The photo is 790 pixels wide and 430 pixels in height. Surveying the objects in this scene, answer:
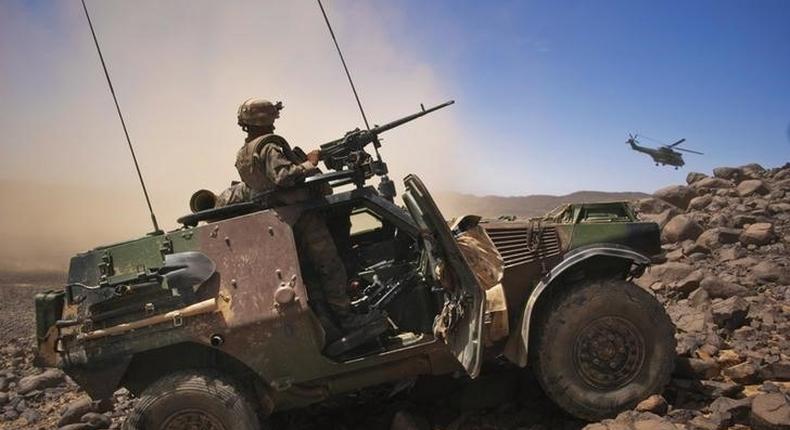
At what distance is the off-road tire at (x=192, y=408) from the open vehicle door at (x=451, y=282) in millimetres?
1430

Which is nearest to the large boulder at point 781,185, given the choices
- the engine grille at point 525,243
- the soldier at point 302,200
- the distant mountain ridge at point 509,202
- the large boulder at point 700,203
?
the large boulder at point 700,203

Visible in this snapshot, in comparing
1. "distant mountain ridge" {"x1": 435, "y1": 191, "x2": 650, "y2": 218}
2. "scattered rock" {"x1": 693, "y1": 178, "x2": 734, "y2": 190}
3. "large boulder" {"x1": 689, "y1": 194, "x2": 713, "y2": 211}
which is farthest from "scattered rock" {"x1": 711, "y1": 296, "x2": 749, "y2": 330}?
"distant mountain ridge" {"x1": 435, "y1": 191, "x2": 650, "y2": 218}

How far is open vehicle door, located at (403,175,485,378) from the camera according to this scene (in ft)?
12.5

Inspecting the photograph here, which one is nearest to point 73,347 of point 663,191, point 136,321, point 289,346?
point 136,321

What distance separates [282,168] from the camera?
4.05m

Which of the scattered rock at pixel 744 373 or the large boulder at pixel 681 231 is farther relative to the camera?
the large boulder at pixel 681 231

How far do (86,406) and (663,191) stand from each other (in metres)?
13.5

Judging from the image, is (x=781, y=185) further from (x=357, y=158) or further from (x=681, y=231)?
(x=357, y=158)

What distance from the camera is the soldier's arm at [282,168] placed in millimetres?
3998

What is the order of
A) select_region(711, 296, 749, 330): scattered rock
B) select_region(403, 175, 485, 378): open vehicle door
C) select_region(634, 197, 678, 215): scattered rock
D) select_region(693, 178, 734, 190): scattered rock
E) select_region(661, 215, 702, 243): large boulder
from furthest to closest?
select_region(693, 178, 734, 190): scattered rock
select_region(634, 197, 678, 215): scattered rock
select_region(661, 215, 702, 243): large boulder
select_region(711, 296, 749, 330): scattered rock
select_region(403, 175, 485, 378): open vehicle door

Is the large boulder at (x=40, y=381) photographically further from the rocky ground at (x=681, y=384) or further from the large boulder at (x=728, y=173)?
the large boulder at (x=728, y=173)

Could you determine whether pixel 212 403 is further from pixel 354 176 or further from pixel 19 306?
pixel 19 306

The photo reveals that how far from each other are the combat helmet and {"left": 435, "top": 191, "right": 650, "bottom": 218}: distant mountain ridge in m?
34.5

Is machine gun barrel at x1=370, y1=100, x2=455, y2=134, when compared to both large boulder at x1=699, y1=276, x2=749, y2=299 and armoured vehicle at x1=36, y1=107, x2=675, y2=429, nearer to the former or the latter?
armoured vehicle at x1=36, y1=107, x2=675, y2=429
